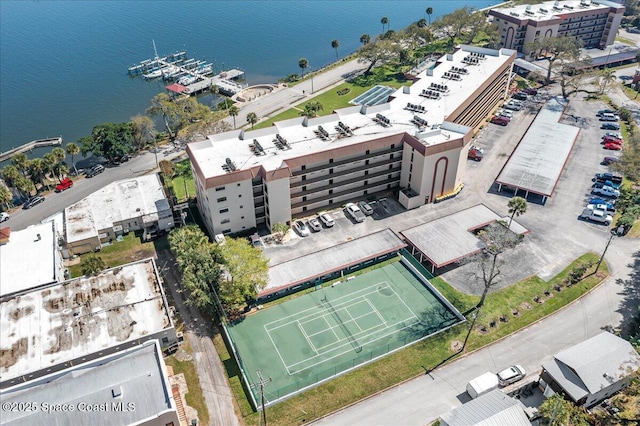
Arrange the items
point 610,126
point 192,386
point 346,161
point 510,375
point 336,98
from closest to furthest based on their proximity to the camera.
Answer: point 510,375 → point 192,386 → point 346,161 → point 610,126 → point 336,98

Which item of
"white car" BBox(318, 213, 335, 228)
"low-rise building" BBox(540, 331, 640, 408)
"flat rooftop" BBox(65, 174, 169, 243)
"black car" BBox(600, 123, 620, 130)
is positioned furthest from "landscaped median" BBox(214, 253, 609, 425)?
"black car" BBox(600, 123, 620, 130)

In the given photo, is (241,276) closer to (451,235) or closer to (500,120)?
(451,235)

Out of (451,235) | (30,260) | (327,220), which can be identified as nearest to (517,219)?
(451,235)

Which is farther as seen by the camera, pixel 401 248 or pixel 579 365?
pixel 401 248

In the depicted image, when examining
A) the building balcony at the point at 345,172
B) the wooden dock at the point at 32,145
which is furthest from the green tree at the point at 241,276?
the wooden dock at the point at 32,145

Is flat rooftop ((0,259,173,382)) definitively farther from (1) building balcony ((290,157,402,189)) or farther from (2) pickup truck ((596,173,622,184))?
(2) pickup truck ((596,173,622,184))

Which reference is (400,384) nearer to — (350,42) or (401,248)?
(401,248)

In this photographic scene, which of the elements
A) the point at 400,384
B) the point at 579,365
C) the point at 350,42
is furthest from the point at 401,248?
the point at 350,42
